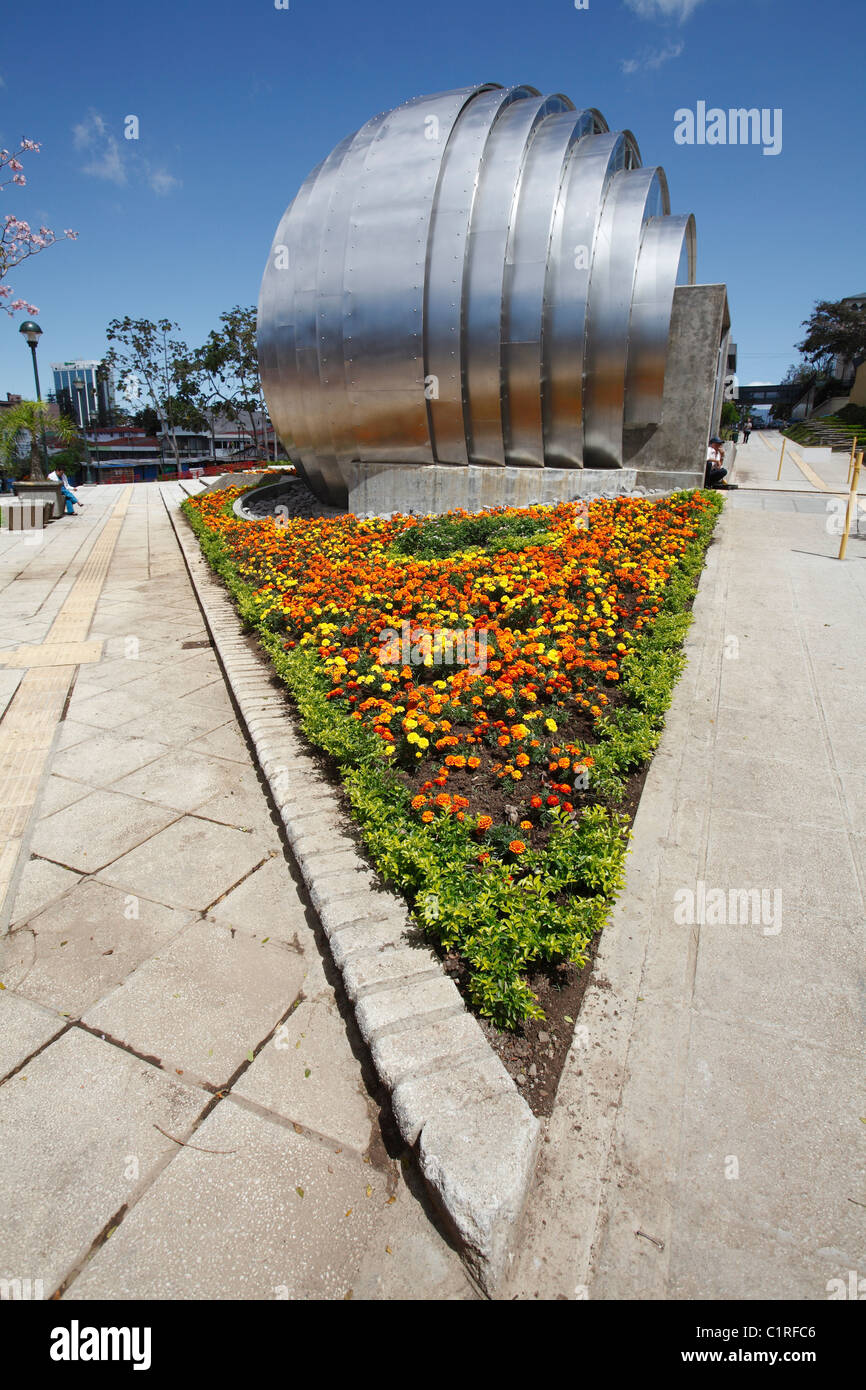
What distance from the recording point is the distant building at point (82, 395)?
8409 centimetres

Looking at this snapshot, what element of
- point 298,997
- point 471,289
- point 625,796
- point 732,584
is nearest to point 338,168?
point 471,289

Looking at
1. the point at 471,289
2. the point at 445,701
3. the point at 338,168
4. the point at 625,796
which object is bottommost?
the point at 625,796

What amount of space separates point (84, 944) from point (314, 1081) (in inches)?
53.6

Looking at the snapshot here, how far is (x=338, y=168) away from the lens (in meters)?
11.1

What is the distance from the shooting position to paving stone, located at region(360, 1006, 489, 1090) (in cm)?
235

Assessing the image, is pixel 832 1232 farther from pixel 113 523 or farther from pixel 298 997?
pixel 113 523

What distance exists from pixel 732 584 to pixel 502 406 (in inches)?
192

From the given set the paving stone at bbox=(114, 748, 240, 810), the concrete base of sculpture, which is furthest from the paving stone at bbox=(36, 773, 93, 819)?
the concrete base of sculpture

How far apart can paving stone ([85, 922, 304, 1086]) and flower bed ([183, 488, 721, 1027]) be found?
679 mm

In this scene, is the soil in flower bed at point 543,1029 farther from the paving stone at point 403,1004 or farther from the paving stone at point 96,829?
the paving stone at point 96,829

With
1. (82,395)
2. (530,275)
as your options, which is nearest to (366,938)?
(530,275)

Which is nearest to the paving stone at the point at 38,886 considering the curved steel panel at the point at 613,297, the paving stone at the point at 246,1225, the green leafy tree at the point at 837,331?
the paving stone at the point at 246,1225

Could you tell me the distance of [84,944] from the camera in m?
3.16

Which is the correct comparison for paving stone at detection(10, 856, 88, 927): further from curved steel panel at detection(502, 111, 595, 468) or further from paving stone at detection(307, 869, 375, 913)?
curved steel panel at detection(502, 111, 595, 468)
